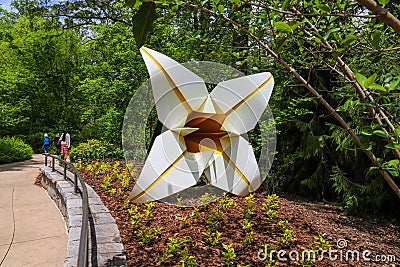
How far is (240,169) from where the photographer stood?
705mm

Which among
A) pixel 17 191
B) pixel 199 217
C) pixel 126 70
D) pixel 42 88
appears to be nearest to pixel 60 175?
pixel 17 191

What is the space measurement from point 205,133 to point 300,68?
2204 mm

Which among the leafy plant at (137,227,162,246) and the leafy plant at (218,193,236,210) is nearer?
the leafy plant at (137,227,162,246)

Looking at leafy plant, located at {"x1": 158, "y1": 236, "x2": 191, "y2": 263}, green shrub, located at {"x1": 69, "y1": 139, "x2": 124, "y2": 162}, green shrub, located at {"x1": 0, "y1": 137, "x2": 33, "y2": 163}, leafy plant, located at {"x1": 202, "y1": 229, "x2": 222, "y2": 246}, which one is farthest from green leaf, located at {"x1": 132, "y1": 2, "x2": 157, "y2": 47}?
green shrub, located at {"x1": 0, "y1": 137, "x2": 33, "y2": 163}

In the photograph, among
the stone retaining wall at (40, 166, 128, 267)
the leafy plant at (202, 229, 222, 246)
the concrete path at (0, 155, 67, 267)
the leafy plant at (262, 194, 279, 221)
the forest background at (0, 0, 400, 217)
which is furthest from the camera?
the leafy plant at (262, 194, 279, 221)

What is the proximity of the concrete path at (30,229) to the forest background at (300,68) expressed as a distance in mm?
1521

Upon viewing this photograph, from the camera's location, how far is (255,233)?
351cm

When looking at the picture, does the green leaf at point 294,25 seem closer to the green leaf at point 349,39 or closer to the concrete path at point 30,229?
the green leaf at point 349,39

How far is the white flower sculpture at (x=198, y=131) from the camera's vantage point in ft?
2.05

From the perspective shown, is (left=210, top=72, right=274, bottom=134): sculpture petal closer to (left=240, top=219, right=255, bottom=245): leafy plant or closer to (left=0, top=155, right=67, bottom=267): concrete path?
(left=240, top=219, right=255, bottom=245): leafy plant

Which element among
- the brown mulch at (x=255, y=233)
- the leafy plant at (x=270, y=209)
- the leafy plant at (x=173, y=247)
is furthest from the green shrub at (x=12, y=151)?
the leafy plant at (x=173, y=247)

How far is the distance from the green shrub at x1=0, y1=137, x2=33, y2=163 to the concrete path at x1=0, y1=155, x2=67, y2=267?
5.98 meters

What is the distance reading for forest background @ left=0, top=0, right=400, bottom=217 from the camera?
123 centimetres

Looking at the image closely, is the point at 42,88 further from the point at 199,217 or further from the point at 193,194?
the point at 193,194
